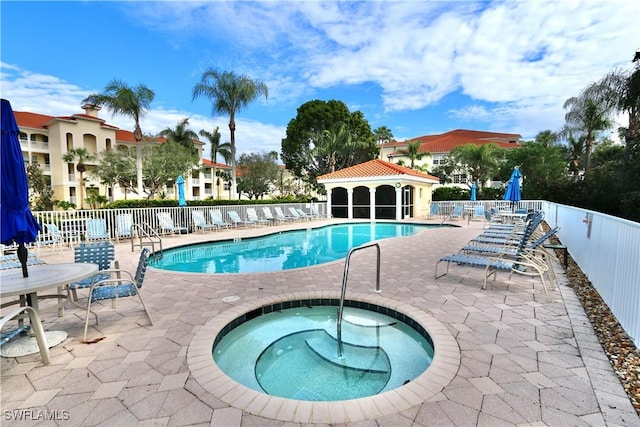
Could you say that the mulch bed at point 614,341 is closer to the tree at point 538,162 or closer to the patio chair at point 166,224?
the patio chair at point 166,224

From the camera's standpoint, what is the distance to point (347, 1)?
840cm

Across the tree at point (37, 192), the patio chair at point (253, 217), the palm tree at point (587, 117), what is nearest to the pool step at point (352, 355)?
the patio chair at point (253, 217)

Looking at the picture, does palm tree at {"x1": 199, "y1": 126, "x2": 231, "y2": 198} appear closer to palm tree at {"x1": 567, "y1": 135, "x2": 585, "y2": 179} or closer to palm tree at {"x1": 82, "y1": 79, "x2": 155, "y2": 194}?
palm tree at {"x1": 82, "y1": 79, "x2": 155, "y2": 194}

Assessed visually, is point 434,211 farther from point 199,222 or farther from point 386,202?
point 199,222

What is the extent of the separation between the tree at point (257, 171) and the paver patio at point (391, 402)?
99.8 feet

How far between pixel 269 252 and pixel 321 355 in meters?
6.76

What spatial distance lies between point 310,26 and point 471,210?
14.2m

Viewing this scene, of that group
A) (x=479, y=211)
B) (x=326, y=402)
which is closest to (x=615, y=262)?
(x=326, y=402)

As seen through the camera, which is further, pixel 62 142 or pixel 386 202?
pixel 62 142

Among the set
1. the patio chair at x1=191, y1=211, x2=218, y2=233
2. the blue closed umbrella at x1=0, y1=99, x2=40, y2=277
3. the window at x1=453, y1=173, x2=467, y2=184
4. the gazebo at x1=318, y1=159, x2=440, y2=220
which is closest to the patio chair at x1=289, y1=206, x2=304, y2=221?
the gazebo at x1=318, y1=159, x2=440, y2=220

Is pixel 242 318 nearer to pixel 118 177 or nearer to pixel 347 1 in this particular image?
pixel 347 1

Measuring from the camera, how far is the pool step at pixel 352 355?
10.2 ft

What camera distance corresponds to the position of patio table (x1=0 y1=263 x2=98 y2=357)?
274cm

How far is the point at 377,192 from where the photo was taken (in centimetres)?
2127
